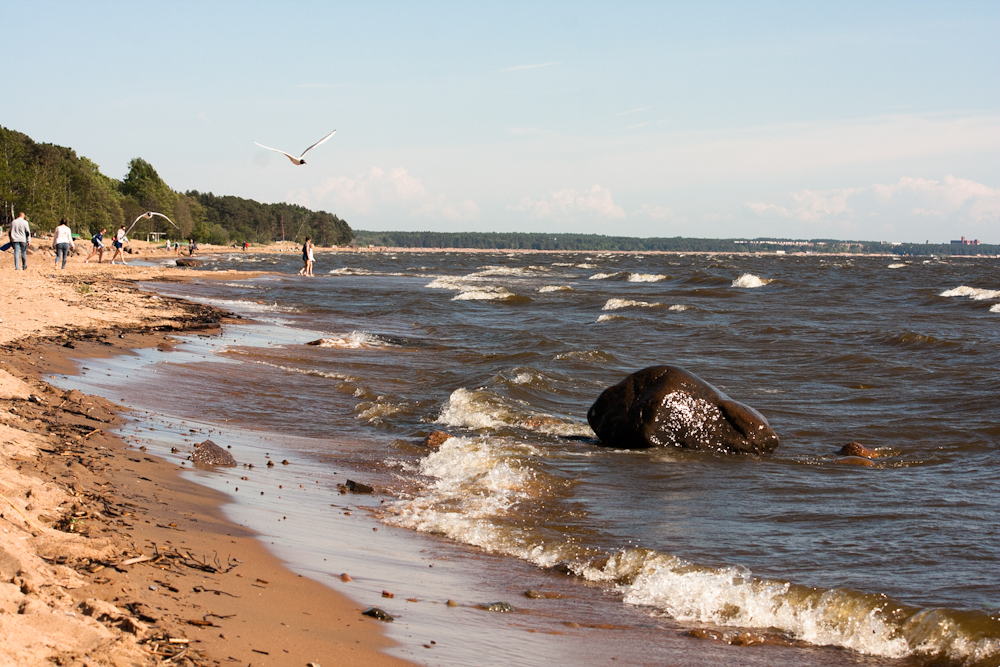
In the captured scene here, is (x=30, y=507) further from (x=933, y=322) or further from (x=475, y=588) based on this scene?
(x=933, y=322)

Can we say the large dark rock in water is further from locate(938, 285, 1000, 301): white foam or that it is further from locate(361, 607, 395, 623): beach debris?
locate(938, 285, 1000, 301): white foam

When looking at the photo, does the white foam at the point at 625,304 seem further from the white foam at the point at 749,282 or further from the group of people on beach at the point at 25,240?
the group of people on beach at the point at 25,240

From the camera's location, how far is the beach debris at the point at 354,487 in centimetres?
763

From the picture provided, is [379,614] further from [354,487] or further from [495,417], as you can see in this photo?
[495,417]

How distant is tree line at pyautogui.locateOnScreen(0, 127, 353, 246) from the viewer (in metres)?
63.8

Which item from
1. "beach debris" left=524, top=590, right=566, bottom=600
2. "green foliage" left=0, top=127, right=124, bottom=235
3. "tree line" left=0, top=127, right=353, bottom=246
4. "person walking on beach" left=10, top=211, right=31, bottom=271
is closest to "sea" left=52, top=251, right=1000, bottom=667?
"beach debris" left=524, top=590, right=566, bottom=600

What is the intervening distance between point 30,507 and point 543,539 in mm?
3809

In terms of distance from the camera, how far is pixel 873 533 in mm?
6883

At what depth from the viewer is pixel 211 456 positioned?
7.66 meters

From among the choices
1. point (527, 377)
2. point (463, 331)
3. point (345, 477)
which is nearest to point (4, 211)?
point (463, 331)

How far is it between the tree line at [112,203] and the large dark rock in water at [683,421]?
5701 centimetres

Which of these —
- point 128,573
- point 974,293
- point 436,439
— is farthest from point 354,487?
point 974,293

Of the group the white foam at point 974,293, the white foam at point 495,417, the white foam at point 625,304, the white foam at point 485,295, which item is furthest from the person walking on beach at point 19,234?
the white foam at point 974,293

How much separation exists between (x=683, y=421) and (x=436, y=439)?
311cm
